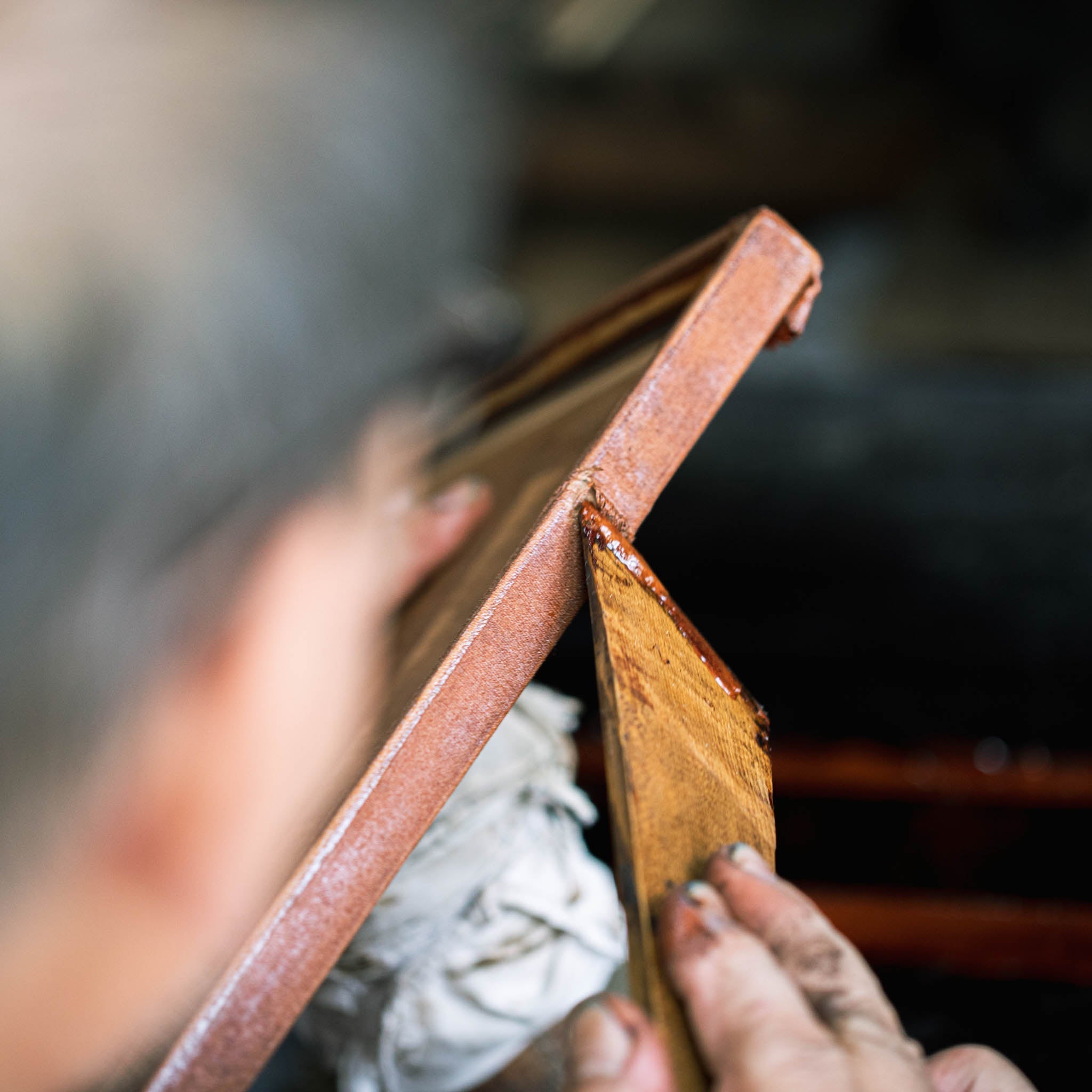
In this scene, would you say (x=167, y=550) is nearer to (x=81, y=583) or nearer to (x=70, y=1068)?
(x=81, y=583)

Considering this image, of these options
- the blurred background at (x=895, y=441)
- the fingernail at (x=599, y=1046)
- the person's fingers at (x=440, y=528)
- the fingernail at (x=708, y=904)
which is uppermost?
the blurred background at (x=895, y=441)

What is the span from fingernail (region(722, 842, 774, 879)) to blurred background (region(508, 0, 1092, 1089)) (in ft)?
2.47

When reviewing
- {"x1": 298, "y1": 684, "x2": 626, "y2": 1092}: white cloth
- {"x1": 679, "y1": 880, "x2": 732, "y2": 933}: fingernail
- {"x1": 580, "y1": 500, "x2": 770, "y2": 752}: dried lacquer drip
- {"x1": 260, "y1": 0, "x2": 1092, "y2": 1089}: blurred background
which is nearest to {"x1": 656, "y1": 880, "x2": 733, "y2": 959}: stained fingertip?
{"x1": 679, "y1": 880, "x2": 732, "y2": 933}: fingernail

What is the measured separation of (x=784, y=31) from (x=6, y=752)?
11.8 feet

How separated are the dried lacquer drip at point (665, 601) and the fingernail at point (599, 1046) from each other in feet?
0.61

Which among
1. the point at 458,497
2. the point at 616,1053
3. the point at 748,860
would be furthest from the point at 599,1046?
the point at 458,497

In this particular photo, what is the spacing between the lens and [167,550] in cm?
137

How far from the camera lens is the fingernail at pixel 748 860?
1.32ft

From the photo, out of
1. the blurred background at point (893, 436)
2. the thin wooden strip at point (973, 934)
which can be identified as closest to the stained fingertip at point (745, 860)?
the blurred background at point (893, 436)

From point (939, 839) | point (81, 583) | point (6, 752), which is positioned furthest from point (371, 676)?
point (939, 839)

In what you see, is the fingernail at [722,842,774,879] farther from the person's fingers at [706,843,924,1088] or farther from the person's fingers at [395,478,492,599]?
the person's fingers at [395,478,492,599]

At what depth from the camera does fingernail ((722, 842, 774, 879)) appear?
0.40 meters

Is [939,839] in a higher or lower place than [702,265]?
higher

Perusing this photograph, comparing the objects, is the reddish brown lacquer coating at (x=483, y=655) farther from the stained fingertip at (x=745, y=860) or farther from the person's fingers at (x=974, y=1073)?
the person's fingers at (x=974, y=1073)
